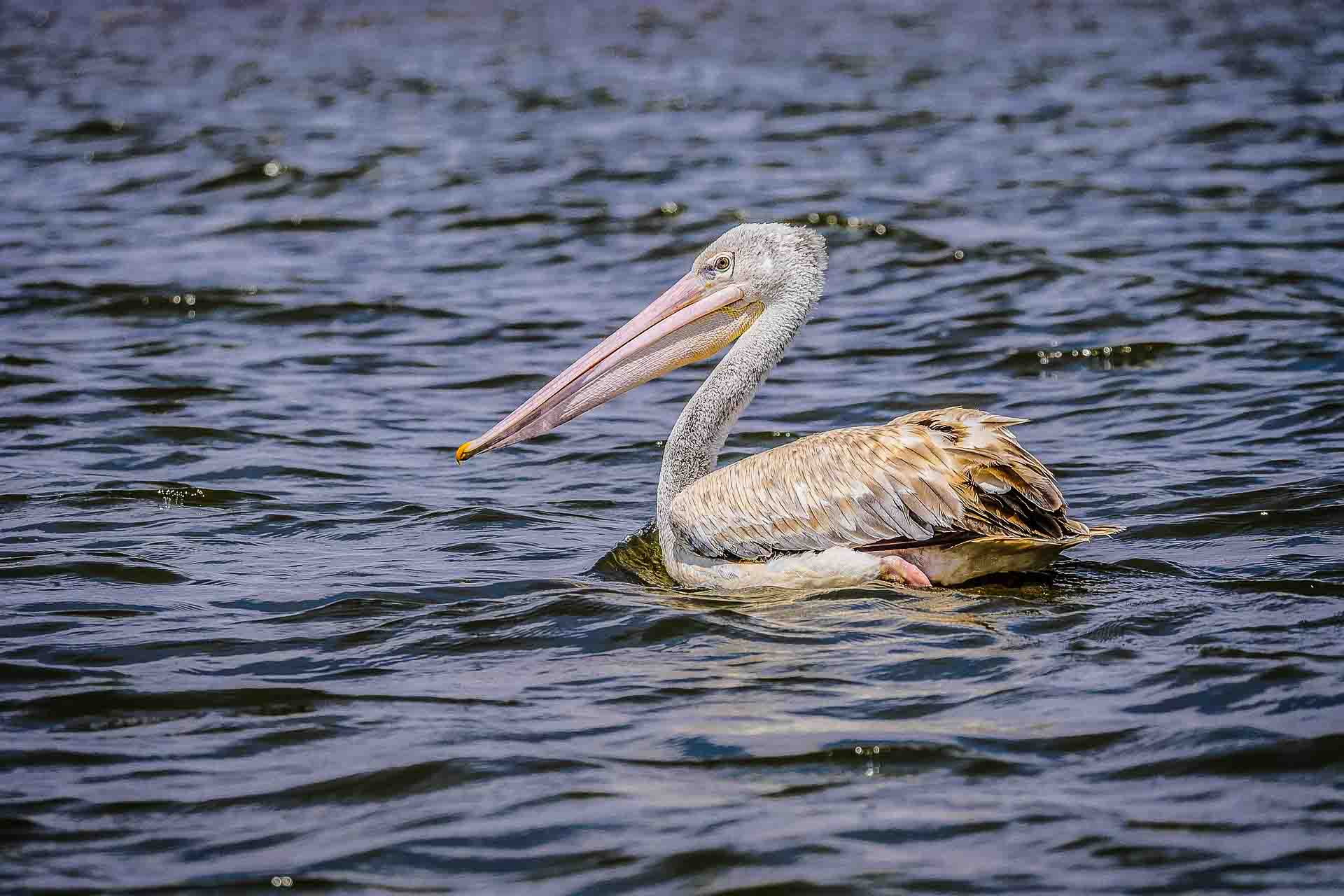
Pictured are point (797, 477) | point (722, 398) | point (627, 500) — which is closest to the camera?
point (797, 477)

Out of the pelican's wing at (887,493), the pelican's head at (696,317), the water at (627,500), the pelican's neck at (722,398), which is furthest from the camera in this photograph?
the pelican's head at (696,317)

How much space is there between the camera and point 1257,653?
174 inches

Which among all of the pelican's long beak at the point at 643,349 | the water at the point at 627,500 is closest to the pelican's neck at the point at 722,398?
the pelican's long beak at the point at 643,349

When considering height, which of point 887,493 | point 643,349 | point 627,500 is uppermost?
point 643,349

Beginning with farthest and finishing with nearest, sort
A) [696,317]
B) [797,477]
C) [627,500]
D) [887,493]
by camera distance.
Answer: [627,500] → [696,317] → [797,477] → [887,493]

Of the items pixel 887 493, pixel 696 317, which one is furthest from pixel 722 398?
pixel 887 493

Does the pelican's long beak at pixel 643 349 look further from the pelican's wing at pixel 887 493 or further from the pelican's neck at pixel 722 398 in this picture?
the pelican's wing at pixel 887 493

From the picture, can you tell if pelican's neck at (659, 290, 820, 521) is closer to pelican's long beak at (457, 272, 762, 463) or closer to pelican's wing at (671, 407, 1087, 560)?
pelican's long beak at (457, 272, 762, 463)

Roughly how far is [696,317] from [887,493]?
4.43 feet

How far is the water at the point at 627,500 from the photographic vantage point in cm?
369

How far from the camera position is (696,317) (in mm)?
6273

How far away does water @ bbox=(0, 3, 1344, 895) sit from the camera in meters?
3.69

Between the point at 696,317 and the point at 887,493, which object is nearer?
the point at 887,493

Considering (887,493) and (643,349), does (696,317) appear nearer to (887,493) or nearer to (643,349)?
(643,349)
